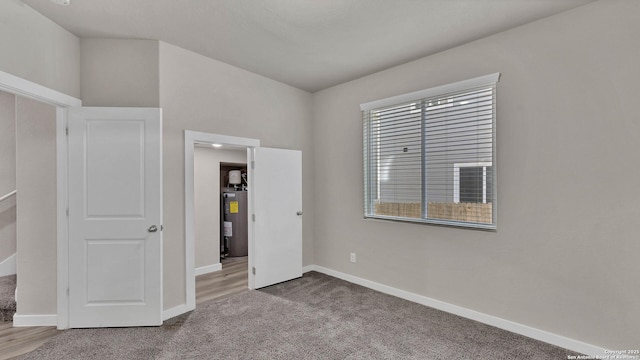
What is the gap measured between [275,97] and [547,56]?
9.79 ft

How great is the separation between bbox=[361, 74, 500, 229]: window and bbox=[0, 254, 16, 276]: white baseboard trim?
448cm

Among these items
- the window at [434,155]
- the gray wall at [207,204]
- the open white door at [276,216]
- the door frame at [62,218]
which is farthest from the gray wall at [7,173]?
the window at [434,155]

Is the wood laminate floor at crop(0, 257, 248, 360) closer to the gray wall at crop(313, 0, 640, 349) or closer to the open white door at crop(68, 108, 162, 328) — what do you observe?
the open white door at crop(68, 108, 162, 328)

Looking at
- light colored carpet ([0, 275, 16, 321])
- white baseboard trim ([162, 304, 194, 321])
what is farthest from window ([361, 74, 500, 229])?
A: light colored carpet ([0, 275, 16, 321])

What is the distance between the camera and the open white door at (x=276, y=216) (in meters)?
3.65

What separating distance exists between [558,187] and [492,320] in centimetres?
136

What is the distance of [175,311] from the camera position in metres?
2.87

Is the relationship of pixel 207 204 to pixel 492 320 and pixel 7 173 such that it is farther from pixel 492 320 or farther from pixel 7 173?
pixel 492 320

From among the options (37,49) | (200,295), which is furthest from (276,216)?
(37,49)

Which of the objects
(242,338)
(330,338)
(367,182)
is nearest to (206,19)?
(367,182)

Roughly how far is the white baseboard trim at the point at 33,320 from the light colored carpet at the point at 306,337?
0.99 ft

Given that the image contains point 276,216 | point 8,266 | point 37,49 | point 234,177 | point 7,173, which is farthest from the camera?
point 234,177

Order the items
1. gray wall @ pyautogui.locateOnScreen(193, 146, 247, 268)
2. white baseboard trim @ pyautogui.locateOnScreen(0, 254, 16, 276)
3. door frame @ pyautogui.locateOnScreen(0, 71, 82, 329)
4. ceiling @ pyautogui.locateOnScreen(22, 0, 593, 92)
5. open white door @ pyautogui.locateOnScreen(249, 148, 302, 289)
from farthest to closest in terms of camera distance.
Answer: gray wall @ pyautogui.locateOnScreen(193, 146, 247, 268)
open white door @ pyautogui.locateOnScreen(249, 148, 302, 289)
white baseboard trim @ pyautogui.locateOnScreen(0, 254, 16, 276)
door frame @ pyautogui.locateOnScreen(0, 71, 82, 329)
ceiling @ pyautogui.locateOnScreen(22, 0, 593, 92)

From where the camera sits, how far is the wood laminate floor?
2.33 meters
